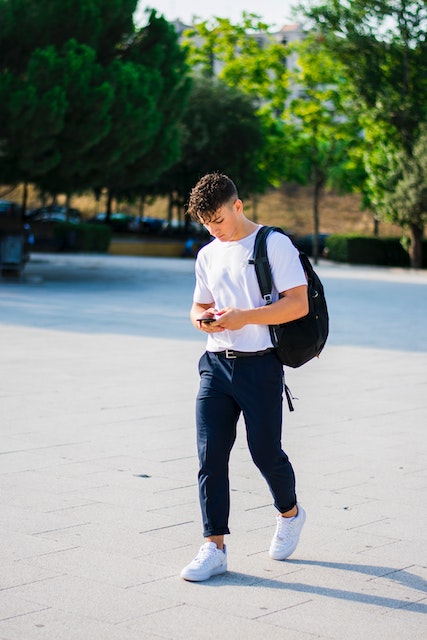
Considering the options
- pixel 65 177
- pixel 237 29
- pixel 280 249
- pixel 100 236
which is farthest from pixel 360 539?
pixel 237 29

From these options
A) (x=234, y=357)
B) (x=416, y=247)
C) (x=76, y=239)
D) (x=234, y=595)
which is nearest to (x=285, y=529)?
(x=234, y=595)

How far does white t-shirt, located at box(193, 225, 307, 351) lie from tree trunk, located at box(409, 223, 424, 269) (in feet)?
133

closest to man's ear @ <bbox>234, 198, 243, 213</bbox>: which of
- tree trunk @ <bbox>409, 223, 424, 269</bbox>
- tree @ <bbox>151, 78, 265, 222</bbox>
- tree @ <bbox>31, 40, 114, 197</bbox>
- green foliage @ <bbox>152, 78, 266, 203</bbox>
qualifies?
tree @ <bbox>31, 40, 114, 197</bbox>

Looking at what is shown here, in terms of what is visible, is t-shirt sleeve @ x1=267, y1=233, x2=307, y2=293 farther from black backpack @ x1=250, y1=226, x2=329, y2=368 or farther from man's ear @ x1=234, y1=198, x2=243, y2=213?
man's ear @ x1=234, y1=198, x2=243, y2=213

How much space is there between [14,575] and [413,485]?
2.72 meters

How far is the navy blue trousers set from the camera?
177 inches

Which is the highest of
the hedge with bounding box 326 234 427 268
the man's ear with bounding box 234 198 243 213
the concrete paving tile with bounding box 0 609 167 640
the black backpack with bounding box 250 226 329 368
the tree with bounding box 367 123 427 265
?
the tree with bounding box 367 123 427 265

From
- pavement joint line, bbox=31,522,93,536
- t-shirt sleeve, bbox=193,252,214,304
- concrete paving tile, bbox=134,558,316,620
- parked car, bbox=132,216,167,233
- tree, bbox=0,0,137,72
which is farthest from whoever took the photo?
parked car, bbox=132,216,167,233

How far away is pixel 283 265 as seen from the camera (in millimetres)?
4465

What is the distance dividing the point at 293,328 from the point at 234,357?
0.28 meters

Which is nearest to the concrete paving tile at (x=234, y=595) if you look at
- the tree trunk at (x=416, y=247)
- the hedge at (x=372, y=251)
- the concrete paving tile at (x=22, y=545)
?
the concrete paving tile at (x=22, y=545)

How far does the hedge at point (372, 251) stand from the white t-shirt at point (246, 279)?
1665 inches

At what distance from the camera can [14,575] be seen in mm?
4277

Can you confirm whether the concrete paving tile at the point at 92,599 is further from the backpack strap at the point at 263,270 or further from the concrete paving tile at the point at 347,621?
the backpack strap at the point at 263,270
